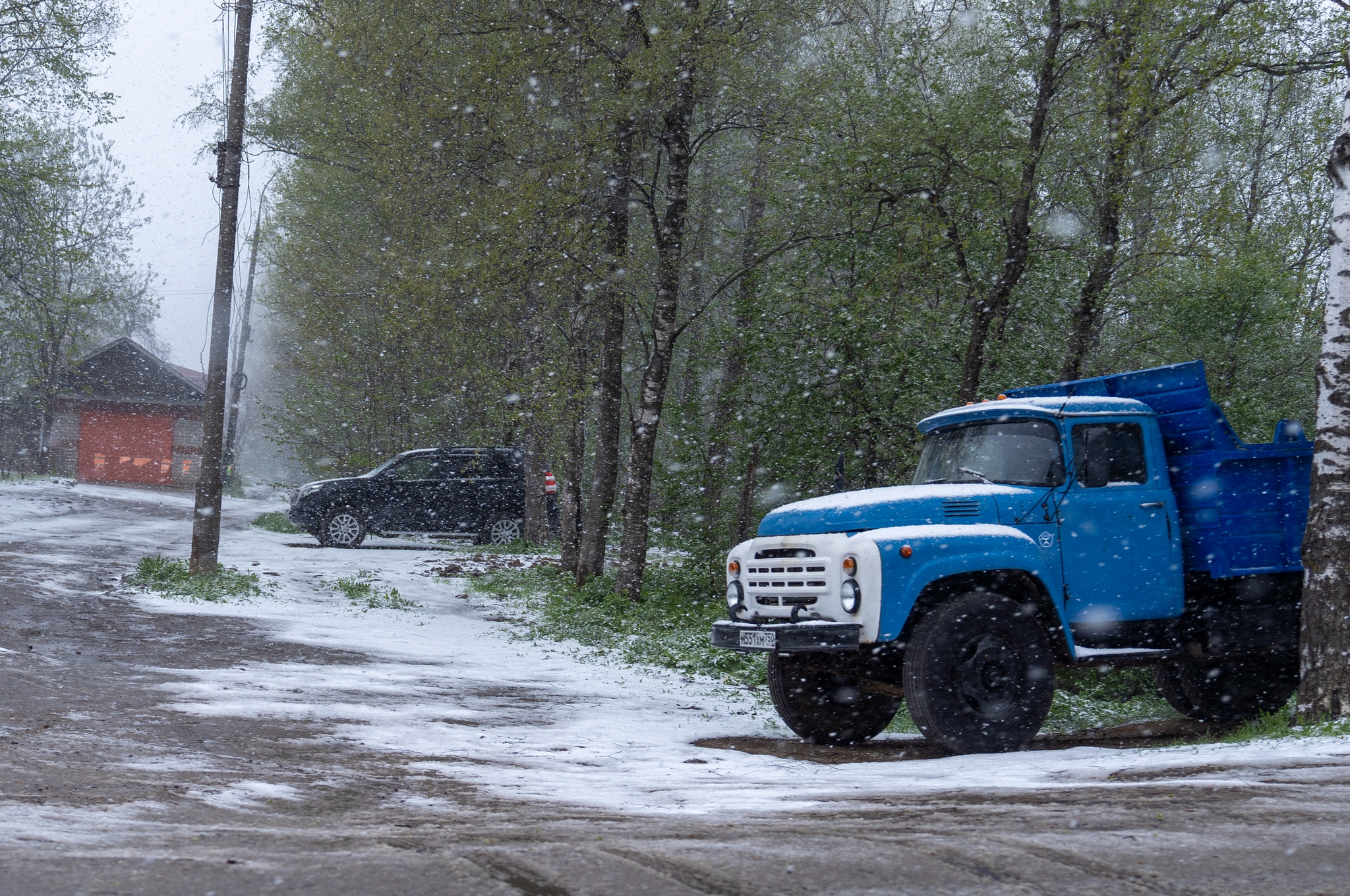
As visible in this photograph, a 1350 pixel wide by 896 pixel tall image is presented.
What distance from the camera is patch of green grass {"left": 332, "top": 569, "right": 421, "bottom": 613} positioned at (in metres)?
14.0

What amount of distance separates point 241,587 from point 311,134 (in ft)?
53.0

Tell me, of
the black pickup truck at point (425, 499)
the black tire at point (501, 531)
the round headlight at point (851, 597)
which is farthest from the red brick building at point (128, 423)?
the round headlight at point (851, 597)

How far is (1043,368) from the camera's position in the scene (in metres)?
14.4

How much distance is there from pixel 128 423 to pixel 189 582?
37103 mm

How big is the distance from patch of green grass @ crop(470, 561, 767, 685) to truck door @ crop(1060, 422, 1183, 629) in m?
3.17

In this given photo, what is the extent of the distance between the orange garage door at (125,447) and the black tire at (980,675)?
1814 inches

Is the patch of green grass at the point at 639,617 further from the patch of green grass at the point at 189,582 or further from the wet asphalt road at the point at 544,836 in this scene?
the wet asphalt road at the point at 544,836

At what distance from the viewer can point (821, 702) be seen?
7.91 meters

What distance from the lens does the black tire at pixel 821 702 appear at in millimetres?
7816

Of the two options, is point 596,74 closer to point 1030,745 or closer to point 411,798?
point 1030,745

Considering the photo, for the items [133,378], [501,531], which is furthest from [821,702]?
[133,378]

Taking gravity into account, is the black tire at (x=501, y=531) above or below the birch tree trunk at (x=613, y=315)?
below

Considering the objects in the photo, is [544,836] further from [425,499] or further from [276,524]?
Answer: [276,524]

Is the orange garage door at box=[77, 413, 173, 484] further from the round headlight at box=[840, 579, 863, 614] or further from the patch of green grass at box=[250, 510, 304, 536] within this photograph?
the round headlight at box=[840, 579, 863, 614]
